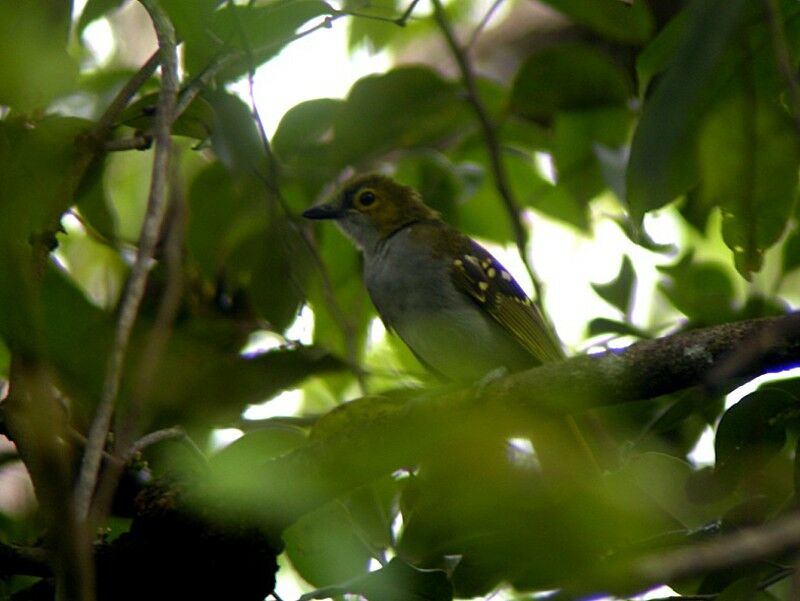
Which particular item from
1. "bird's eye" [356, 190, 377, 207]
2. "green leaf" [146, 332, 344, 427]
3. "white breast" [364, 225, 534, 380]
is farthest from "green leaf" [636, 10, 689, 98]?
"bird's eye" [356, 190, 377, 207]

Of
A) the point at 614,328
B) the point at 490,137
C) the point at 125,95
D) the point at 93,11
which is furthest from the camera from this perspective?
the point at 490,137

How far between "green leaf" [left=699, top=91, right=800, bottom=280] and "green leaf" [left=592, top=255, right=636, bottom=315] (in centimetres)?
73

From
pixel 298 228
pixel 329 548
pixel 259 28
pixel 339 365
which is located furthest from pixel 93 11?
pixel 329 548

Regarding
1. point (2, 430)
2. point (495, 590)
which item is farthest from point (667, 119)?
point (2, 430)

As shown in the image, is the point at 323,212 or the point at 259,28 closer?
the point at 259,28

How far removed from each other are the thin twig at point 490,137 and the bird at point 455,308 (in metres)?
0.49

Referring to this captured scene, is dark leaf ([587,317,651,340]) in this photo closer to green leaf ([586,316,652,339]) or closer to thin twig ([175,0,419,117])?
green leaf ([586,316,652,339])

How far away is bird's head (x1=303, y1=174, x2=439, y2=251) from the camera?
14.8 ft

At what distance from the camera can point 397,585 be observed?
214 centimetres

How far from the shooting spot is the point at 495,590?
2479 millimetres

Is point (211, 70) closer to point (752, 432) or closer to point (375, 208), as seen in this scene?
point (752, 432)

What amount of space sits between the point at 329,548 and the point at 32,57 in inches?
53.0

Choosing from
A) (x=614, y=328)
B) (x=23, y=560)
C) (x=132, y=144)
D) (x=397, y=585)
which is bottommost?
(x=397, y=585)

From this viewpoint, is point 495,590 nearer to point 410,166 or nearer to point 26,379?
point 26,379
